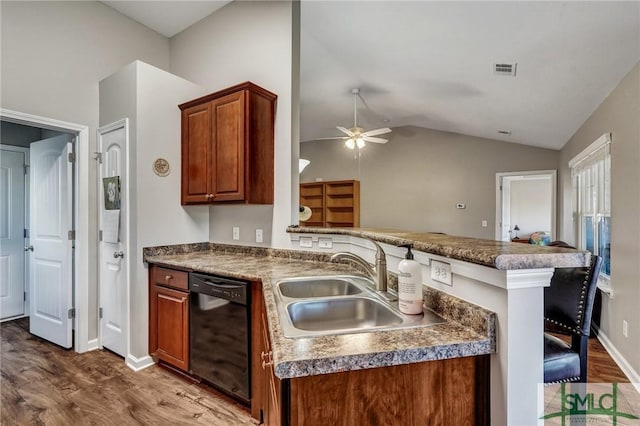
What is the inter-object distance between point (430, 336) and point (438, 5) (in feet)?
7.95

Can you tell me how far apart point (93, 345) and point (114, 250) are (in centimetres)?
94

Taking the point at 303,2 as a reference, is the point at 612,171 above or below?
below

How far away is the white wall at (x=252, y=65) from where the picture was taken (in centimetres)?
265

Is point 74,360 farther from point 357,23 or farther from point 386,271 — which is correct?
point 357,23

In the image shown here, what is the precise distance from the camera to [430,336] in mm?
966

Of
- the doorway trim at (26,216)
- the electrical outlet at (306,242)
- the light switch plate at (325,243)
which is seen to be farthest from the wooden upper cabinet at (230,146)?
the doorway trim at (26,216)

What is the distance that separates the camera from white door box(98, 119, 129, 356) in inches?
104

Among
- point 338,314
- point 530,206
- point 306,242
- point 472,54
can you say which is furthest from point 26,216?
point 530,206

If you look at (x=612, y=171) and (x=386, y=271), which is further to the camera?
(x=612, y=171)

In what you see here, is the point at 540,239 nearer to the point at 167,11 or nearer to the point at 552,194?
the point at 552,194

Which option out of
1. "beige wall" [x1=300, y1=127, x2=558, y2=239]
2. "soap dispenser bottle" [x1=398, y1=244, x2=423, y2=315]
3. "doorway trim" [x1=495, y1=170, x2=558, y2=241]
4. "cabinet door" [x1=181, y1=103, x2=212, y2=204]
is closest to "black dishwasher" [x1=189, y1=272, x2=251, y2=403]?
"cabinet door" [x1=181, y1=103, x2=212, y2=204]

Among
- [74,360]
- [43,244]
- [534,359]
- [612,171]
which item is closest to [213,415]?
[74,360]

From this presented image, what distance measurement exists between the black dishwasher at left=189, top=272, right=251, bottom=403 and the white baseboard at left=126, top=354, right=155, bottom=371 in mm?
588

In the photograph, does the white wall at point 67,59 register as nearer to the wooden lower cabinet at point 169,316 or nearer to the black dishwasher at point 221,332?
the wooden lower cabinet at point 169,316
